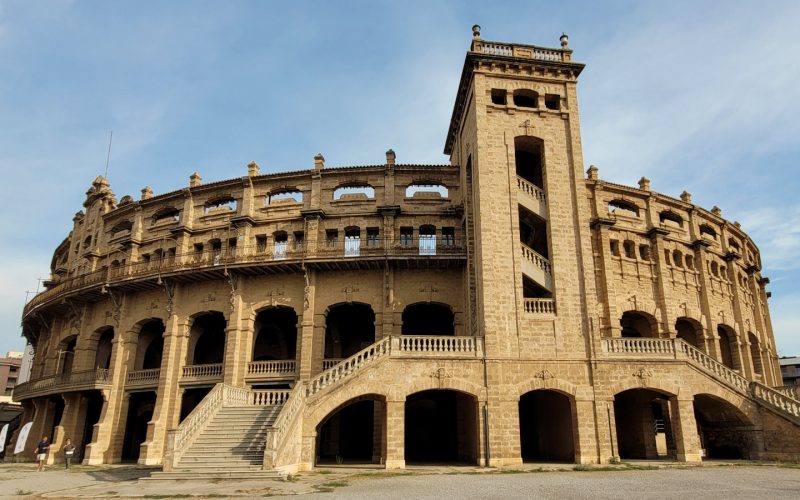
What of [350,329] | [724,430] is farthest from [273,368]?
[724,430]

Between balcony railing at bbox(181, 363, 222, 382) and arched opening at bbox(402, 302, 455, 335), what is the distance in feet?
33.8

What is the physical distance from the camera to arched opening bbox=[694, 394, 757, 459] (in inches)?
906

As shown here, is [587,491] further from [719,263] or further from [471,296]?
[719,263]

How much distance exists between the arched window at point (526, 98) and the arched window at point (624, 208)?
10448 mm

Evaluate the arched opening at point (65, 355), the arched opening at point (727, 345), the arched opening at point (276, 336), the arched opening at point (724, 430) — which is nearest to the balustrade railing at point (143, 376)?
the arched opening at point (276, 336)

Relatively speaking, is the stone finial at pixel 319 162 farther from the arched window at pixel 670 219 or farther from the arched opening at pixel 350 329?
the arched window at pixel 670 219

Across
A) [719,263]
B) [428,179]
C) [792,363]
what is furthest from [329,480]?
[792,363]

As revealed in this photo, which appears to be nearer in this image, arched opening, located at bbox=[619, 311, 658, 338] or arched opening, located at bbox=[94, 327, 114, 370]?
arched opening, located at bbox=[619, 311, 658, 338]

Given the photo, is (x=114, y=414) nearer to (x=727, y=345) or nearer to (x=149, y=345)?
(x=149, y=345)

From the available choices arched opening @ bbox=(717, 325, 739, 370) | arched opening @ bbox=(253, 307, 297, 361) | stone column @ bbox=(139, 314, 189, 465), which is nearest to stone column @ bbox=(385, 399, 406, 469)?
arched opening @ bbox=(253, 307, 297, 361)

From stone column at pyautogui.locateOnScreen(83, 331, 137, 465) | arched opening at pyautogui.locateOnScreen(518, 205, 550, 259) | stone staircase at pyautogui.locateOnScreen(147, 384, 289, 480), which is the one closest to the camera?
stone staircase at pyautogui.locateOnScreen(147, 384, 289, 480)

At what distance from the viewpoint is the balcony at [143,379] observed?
30727mm

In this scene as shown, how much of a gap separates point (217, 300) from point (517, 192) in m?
17.3

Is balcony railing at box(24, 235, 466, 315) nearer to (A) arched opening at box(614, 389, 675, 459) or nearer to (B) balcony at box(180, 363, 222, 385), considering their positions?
(B) balcony at box(180, 363, 222, 385)
